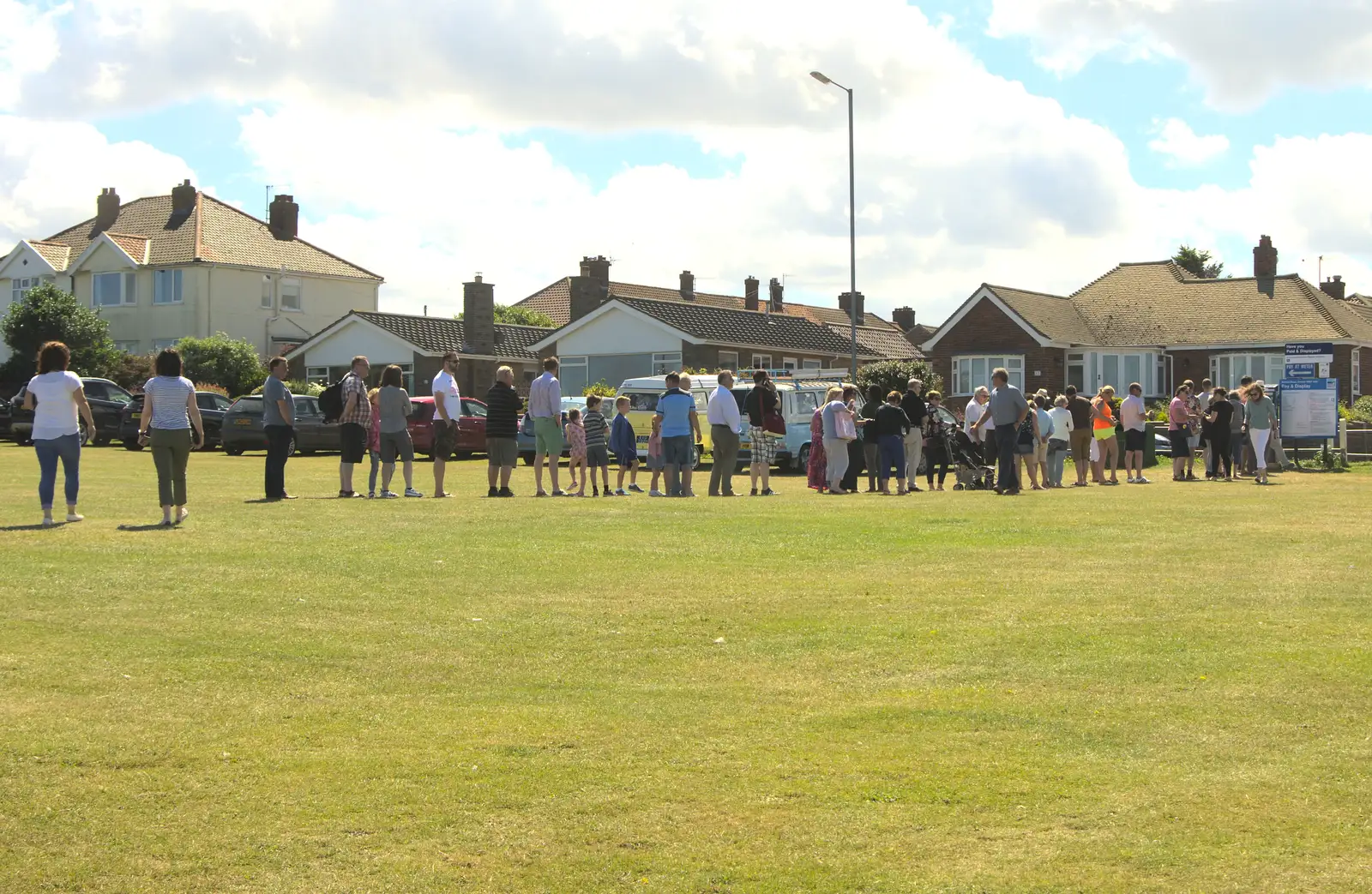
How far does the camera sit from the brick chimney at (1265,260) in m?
61.5

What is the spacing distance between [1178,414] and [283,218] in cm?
5031

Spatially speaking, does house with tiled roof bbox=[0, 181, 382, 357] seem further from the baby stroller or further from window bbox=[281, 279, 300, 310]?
the baby stroller

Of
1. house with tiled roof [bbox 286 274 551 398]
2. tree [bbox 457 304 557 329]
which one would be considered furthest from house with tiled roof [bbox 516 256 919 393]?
tree [bbox 457 304 557 329]

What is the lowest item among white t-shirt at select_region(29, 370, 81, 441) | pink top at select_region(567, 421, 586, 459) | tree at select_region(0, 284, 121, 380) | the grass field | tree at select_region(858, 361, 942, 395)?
the grass field

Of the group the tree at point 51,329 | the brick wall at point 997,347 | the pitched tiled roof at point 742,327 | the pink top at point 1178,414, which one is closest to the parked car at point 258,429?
the pink top at point 1178,414

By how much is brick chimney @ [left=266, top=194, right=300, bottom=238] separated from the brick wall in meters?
29.1

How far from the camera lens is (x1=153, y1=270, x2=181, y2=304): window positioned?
213ft

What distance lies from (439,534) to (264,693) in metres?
7.13

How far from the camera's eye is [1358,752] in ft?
22.9

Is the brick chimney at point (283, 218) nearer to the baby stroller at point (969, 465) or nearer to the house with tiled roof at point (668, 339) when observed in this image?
the house with tiled roof at point (668, 339)

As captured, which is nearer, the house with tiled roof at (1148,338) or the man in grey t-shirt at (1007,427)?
the man in grey t-shirt at (1007,427)

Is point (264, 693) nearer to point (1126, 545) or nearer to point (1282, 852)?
point (1282, 852)

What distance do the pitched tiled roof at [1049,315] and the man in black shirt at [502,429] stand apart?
3905cm

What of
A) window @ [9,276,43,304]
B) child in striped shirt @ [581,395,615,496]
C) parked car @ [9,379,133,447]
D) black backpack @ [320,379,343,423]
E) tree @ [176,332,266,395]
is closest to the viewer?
black backpack @ [320,379,343,423]
